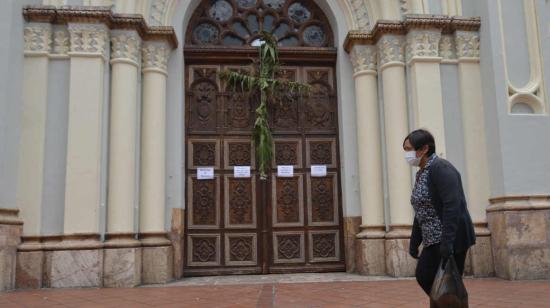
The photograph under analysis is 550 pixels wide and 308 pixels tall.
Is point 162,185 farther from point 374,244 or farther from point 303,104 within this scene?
point 374,244

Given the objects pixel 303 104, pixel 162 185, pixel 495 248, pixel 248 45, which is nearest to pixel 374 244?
pixel 495 248

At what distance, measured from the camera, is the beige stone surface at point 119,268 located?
7.32 metres

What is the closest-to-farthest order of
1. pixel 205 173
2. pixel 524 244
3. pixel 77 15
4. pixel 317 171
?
pixel 524 244 → pixel 77 15 → pixel 205 173 → pixel 317 171

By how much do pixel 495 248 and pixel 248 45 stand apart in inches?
210

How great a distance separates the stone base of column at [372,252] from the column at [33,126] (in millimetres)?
4929

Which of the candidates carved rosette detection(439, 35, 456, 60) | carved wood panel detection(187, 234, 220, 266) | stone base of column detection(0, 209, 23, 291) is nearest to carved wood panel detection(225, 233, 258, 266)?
carved wood panel detection(187, 234, 220, 266)

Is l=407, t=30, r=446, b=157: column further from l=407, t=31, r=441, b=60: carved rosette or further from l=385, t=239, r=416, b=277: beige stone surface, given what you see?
l=385, t=239, r=416, b=277: beige stone surface

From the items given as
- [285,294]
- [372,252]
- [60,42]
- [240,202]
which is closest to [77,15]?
[60,42]

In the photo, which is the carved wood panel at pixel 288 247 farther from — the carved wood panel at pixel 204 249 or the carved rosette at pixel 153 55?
the carved rosette at pixel 153 55

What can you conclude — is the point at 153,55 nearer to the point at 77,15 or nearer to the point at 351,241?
the point at 77,15

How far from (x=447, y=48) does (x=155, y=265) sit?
232 inches

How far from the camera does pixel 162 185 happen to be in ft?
27.1

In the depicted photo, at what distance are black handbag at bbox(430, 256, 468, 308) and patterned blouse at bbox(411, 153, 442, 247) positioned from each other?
30 cm

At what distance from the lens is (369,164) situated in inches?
339
